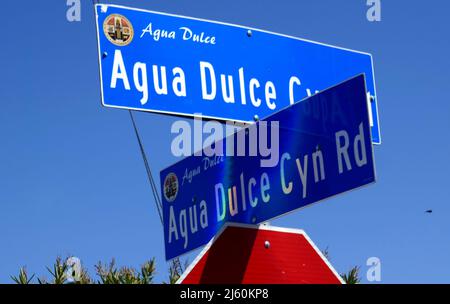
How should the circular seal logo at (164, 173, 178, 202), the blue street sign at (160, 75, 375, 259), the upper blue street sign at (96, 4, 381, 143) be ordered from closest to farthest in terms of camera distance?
the blue street sign at (160, 75, 375, 259)
the upper blue street sign at (96, 4, 381, 143)
the circular seal logo at (164, 173, 178, 202)

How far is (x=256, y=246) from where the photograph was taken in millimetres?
6215

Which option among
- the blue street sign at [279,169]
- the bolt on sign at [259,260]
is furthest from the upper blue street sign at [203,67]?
the bolt on sign at [259,260]

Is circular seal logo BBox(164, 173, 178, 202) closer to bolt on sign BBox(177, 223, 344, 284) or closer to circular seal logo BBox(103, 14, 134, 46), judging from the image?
circular seal logo BBox(103, 14, 134, 46)

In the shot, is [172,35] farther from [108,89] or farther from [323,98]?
[323,98]

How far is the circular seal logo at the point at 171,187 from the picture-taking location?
761 centimetres

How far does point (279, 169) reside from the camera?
645 centimetres

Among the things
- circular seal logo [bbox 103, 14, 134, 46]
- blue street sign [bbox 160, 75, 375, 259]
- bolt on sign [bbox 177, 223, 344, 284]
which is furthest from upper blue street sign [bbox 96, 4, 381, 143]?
bolt on sign [bbox 177, 223, 344, 284]

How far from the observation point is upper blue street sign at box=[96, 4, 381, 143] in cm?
735

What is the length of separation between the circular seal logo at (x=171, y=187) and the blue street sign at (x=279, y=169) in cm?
2

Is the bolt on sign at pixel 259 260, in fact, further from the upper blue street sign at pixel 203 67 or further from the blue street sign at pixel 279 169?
the upper blue street sign at pixel 203 67

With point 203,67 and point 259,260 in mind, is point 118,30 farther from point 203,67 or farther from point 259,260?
point 259,260

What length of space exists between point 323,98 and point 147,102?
1.70 metres
